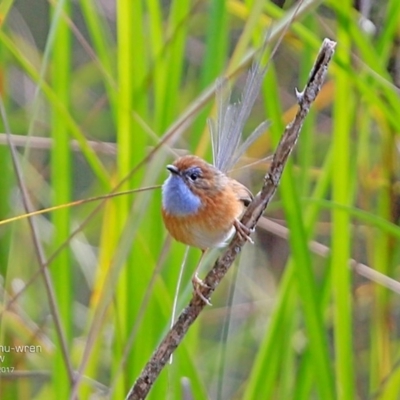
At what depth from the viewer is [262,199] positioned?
79 cm

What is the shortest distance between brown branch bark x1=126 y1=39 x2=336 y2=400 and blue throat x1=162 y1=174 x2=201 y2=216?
30 cm

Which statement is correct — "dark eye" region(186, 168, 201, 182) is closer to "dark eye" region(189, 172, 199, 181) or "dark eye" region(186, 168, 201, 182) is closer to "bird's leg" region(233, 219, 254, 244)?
"dark eye" region(189, 172, 199, 181)

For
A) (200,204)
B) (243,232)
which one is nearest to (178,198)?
(200,204)

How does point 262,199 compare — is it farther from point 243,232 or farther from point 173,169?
point 173,169

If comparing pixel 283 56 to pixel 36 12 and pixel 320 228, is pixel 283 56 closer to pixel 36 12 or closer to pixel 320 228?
pixel 320 228

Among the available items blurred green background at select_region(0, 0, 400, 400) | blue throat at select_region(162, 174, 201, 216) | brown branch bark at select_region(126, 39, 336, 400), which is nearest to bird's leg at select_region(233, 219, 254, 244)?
brown branch bark at select_region(126, 39, 336, 400)

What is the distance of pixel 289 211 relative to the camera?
104 cm

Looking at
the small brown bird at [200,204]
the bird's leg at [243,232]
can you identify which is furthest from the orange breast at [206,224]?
the bird's leg at [243,232]

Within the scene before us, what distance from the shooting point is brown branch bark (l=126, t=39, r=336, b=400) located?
0.74 m

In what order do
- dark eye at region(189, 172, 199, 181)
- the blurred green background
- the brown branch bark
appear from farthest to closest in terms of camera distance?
dark eye at region(189, 172, 199, 181), the blurred green background, the brown branch bark

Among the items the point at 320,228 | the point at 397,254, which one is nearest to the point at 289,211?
the point at 397,254

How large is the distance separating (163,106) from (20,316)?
0.52 meters

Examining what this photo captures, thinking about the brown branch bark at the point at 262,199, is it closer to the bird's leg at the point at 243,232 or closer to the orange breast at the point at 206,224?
the bird's leg at the point at 243,232

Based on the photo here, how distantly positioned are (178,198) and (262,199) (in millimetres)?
357
